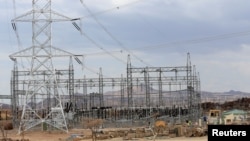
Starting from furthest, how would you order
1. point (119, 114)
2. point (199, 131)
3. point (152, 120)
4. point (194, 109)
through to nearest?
point (119, 114)
point (194, 109)
point (152, 120)
point (199, 131)

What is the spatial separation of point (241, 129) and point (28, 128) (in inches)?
1560

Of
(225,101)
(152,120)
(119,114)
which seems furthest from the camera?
(225,101)

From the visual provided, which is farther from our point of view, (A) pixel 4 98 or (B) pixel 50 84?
(A) pixel 4 98

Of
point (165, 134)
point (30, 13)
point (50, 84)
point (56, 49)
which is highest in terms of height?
point (30, 13)

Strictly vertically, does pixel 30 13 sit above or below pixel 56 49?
above

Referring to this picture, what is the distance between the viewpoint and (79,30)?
4238 centimetres

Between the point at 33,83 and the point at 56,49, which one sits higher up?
the point at 56,49

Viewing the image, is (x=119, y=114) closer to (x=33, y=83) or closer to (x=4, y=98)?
(x=4, y=98)

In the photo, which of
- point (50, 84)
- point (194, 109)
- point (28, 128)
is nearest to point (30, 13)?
point (50, 84)

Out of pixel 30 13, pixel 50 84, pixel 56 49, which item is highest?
pixel 30 13

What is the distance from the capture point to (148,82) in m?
57.2

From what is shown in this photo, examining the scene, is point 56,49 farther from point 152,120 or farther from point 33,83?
point 152,120

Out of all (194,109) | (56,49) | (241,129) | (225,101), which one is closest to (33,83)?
(56,49)

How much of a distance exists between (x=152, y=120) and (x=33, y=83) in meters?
13.2
